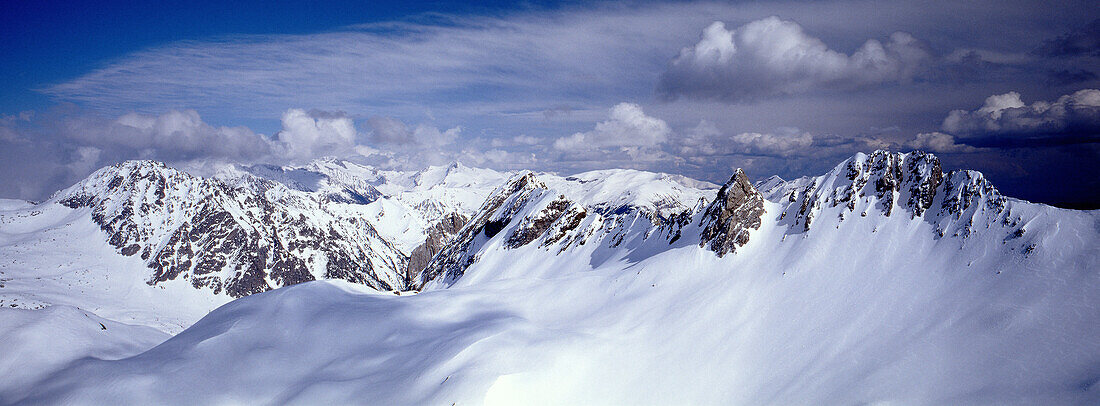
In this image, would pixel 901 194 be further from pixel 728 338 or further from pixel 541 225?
pixel 541 225

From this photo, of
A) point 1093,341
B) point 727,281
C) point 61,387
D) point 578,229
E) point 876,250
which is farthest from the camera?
point 578,229

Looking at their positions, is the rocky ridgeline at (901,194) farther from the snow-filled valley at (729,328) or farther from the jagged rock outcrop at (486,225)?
the jagged rock outcrop at (486,225)

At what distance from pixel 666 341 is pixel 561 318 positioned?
1385 centimetres

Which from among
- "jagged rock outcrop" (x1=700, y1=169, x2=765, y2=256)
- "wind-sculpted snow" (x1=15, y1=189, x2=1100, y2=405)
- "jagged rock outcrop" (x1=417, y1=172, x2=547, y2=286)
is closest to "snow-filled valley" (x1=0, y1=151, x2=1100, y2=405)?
"wind-sculpted snow" (x1=15, y1=189, x2=1100, y2=405)

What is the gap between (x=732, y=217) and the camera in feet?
191

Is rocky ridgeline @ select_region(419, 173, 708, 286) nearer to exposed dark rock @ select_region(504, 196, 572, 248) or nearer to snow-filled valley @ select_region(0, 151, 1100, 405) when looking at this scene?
exposed dark rock @ select_region(504, 196, 572, 248)

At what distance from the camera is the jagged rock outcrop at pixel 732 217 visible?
5581cm

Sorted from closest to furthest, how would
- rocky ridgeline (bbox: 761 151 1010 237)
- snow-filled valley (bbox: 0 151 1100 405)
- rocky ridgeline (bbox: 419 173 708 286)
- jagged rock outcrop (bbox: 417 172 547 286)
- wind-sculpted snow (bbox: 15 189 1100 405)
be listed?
wind-sculpted snow (bbox: 15 189 1100 405)
snow-filled valley (bbox: 0 151 1100 405)
rocky ridgeline (bbox: 761 151 1010 237)
rocky ridgeline (bbox: 419 173 708 286)
jagged rock outcrop (bbox: 417 172 547 286)

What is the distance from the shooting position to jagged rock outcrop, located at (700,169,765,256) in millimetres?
55812

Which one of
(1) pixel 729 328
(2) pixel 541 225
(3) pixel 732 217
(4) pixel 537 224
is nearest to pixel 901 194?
(3) pixel 732 217

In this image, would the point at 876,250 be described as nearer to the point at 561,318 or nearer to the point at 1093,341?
the point at 1093,341

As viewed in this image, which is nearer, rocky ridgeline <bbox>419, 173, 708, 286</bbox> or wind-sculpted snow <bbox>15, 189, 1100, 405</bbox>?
wind-sculpted snow <bbox>15, 189, 1100, 405</bbox>

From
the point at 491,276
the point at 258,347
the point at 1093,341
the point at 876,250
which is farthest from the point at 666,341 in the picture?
the point at 491,276

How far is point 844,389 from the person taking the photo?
103 feet
